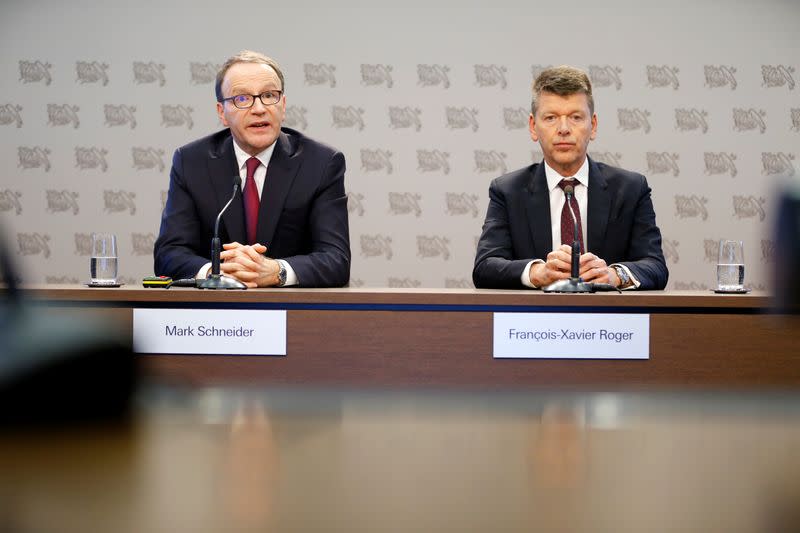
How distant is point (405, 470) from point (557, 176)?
2.67 m

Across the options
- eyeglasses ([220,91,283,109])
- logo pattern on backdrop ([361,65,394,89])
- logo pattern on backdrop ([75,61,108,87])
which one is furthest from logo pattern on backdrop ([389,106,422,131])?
eyeglasses ([220,91,283,109])

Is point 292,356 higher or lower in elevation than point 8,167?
lower

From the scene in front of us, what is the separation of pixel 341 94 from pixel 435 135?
0.58 metres

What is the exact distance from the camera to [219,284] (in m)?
2.15

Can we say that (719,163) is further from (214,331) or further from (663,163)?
(214,331)

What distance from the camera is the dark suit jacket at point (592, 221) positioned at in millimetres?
2895

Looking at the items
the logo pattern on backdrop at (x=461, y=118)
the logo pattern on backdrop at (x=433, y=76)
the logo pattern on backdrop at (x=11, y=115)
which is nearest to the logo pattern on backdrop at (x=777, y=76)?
the logo pattern on backdrop at (x=461, y=118)

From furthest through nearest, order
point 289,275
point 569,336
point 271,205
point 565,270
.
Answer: point 271,205, point 289,275, point 565,270, point 569,336

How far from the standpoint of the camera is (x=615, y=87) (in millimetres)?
4848

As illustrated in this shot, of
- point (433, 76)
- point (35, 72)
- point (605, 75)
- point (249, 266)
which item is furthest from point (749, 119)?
point (35, 72)

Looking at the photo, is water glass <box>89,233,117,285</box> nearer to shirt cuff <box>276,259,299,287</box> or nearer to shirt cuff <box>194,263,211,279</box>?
shirt cuff <box>194,263,211,279</box>

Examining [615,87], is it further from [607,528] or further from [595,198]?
[607,528]

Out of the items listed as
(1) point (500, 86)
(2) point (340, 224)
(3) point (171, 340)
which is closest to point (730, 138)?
(1) point (500, 86)

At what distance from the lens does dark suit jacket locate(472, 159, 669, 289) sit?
9.50 feet
